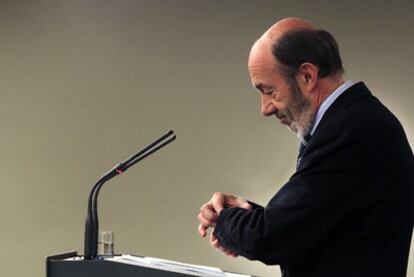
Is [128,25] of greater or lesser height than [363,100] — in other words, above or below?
above

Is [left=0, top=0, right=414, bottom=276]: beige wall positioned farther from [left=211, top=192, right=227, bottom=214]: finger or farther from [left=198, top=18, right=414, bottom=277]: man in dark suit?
[left=198, top=18, right=414, bottom=277]: man in dark suit

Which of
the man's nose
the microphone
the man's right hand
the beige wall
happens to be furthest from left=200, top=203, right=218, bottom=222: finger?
the beige wall

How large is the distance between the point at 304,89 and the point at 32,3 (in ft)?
10.2

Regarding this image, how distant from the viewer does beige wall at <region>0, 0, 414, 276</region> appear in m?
4.10

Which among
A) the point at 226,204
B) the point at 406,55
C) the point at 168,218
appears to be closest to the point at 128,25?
the point at 168,218

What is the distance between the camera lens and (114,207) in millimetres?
4133

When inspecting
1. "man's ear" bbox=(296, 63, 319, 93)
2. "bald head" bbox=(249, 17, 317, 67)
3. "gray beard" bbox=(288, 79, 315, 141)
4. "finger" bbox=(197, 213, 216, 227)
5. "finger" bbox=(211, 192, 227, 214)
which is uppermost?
"bald head" bbox=(249, 17, 317, 67)

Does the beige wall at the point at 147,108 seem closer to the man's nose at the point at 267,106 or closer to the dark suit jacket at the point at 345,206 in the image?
the man's nose at the point at 267,106

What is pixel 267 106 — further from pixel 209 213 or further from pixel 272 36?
pixel 209 213

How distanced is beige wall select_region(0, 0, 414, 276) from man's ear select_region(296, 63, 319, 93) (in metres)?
2.67

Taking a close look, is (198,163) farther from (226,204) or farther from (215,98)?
(226,204)

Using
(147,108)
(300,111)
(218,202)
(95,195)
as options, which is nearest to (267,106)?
(300,111)

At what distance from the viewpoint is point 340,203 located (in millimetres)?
1346

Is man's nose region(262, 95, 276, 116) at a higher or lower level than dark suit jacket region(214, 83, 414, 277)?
higher
